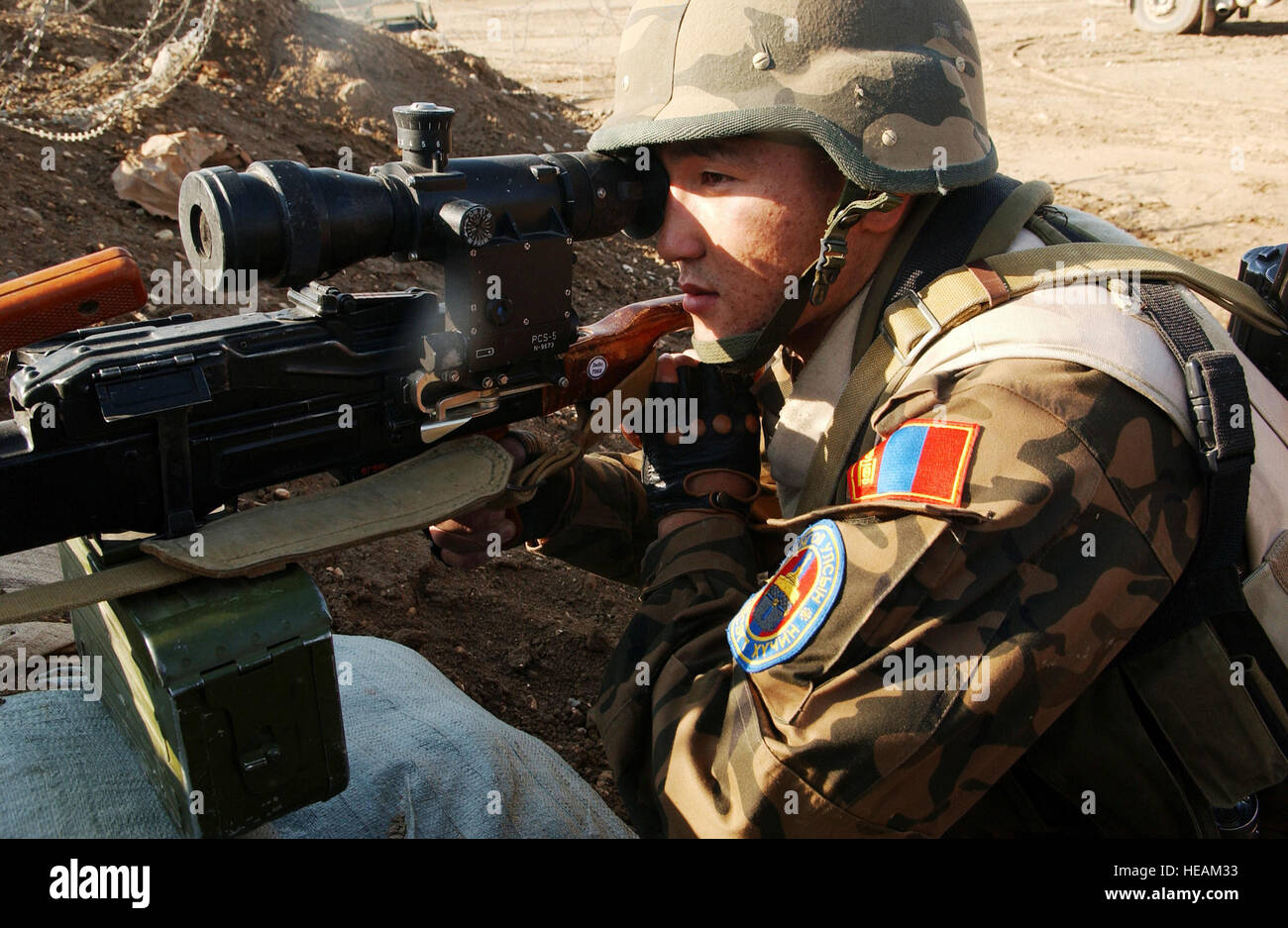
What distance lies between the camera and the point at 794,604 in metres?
1.93

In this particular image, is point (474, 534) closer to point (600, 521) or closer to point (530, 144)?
point (600, 521)

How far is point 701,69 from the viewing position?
7.72 ft

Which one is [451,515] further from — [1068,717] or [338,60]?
[338,60]

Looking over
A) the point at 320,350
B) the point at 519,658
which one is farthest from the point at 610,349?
the point at 519,658

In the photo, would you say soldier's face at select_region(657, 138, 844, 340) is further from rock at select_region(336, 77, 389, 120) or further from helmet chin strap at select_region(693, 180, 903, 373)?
rock at select_region(336, 77, 389, 120)

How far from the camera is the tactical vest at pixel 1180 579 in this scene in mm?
1900

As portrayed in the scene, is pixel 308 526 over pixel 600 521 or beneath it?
over

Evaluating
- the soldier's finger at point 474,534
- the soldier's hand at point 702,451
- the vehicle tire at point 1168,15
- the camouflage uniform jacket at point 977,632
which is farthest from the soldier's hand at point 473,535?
the vehicle tire at point 1168,15

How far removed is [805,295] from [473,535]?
96cm

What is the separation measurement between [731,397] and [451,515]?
0.76 m

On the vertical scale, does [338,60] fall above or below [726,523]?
above

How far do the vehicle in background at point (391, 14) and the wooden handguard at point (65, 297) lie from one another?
8.80 metres

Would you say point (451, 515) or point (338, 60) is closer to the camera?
point (451, 515)
